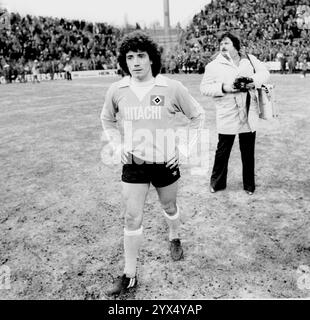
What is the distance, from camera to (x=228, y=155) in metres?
4.68

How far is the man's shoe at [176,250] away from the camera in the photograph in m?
3.38

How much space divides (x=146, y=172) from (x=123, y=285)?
893 mm

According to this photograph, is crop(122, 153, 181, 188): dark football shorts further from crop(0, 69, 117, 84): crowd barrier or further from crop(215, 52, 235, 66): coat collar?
crop(0, 69, 117, 84): crowd barrier

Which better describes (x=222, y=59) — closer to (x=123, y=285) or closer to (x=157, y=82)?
(x=157, y=82)

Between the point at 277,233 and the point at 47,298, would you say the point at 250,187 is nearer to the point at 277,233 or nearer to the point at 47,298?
the point at 277,233

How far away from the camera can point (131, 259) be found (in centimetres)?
295

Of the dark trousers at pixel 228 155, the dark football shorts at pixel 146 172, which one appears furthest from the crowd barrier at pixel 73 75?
the dark football shorts at pixel 146 172

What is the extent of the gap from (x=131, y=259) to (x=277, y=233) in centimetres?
163

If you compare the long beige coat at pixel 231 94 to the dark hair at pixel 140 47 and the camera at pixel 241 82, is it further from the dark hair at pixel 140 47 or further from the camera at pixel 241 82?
the dark hair at pixel 140 47

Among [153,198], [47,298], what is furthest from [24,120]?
[47,298]

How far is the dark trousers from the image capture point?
454cm

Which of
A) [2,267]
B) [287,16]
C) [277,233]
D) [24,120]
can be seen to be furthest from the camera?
[287,16]

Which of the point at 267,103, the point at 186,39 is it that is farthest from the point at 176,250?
the point at 186,39

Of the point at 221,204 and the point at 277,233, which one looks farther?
the point at 221,204
